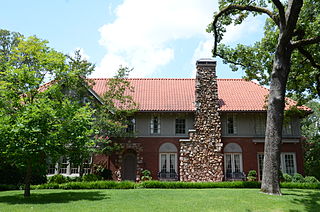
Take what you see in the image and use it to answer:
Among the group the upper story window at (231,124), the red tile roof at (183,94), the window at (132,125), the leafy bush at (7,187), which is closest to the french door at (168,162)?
the window at (132,125)

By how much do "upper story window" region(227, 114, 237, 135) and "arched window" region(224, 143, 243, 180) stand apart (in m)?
1.09

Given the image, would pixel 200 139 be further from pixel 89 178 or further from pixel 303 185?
pixel 89 178

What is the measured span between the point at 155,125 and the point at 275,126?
11826 millimetres

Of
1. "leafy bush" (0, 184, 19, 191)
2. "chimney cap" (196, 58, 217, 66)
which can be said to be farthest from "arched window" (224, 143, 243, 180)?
"leafy bush" (0, 184, 19, 191)

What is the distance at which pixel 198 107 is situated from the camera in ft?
73.9

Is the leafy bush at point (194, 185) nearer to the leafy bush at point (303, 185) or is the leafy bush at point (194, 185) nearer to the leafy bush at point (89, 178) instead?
the leafy bush at point (303, 185)

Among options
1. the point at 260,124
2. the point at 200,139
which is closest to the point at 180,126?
the point at 200,139

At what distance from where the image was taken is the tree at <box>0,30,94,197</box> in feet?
36.9

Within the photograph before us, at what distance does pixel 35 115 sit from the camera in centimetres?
1116

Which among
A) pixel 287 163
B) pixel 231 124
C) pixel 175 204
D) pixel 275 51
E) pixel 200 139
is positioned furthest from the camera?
pixel 231 124

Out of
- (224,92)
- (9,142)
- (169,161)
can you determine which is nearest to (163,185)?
(169,161)

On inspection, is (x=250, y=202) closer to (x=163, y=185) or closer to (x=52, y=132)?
(x=163, y=185)

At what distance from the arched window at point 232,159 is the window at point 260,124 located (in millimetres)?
2141

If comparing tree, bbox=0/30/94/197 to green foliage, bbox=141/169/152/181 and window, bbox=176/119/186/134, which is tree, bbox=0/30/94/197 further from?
window, bbox=176/119/186/134
